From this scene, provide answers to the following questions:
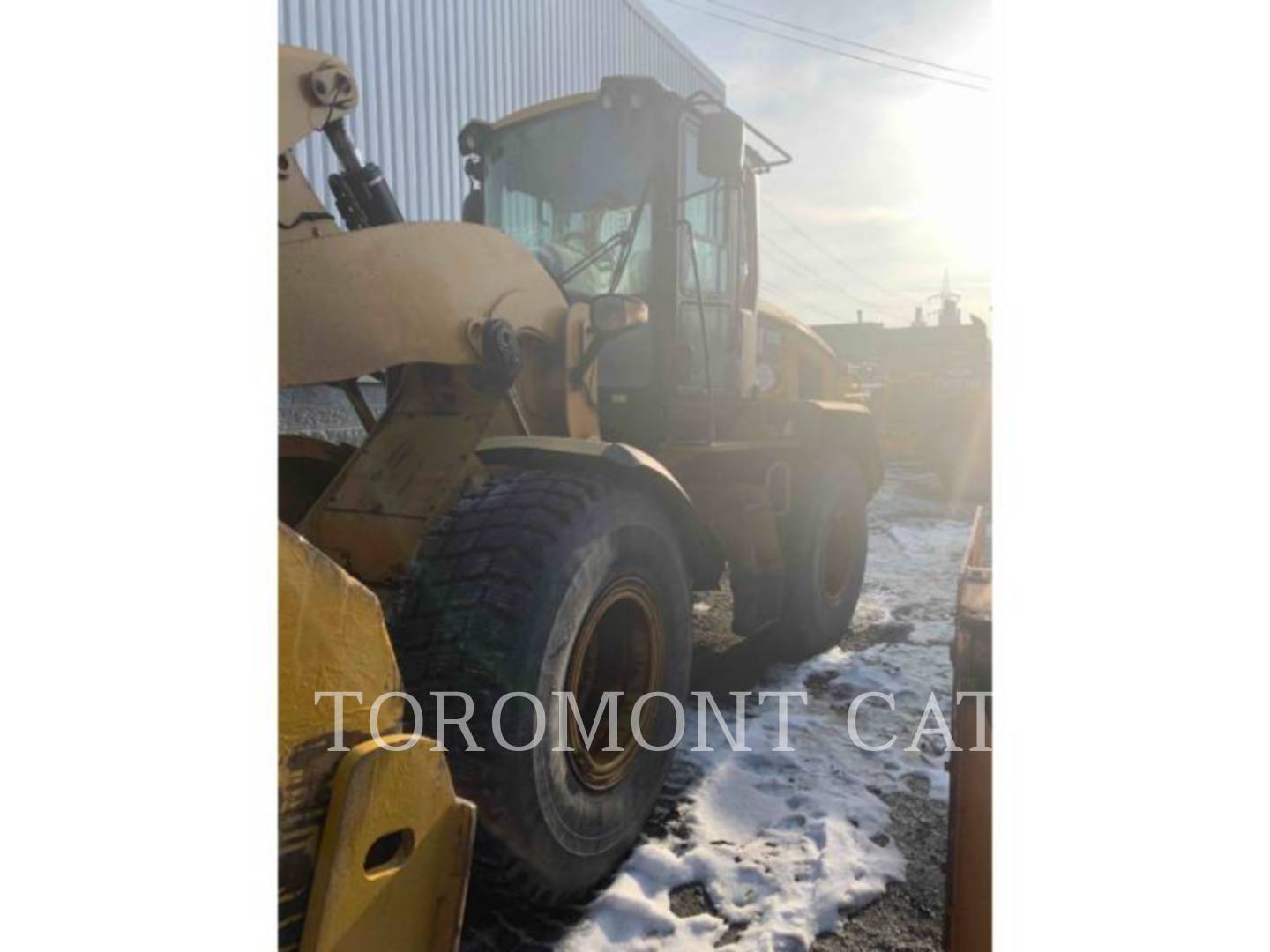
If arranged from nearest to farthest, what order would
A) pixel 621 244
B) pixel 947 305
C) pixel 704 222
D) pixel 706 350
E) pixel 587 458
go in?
pixel 947 305
pixel 587 458
pixel 621 244
pixel 704 222
pixel 706 350

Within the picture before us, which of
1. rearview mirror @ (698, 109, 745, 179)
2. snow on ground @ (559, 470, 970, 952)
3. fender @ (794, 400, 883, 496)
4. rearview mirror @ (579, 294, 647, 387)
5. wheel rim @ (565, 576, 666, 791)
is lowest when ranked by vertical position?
snow on ground @ (559, 470, 970, 952)

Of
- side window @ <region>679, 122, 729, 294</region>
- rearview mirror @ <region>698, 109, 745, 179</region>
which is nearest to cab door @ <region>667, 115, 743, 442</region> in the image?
Answer: side window @ <region>679, 122, 729, 294</region>

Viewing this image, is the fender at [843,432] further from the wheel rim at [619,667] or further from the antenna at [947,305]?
the antenna at [947,305]

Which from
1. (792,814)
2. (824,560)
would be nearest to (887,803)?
(792,814)

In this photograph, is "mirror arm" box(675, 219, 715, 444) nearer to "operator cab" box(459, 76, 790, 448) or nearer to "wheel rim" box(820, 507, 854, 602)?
"operator cab" box(459, 76, 790, 448)

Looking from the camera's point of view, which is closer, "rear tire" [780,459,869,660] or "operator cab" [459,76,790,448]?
"operator cab" [459,76,790,448]

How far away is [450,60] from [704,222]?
0.70 metres

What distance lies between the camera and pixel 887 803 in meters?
1.51

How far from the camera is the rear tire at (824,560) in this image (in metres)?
2.22

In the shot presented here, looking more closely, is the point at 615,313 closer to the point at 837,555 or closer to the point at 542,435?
the point at 542,435

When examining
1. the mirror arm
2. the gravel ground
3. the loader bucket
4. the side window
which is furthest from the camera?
the mirror arm

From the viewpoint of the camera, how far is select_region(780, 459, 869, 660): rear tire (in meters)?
2.22

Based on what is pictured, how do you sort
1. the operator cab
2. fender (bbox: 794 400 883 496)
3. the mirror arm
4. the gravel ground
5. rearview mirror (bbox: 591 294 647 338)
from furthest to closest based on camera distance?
fender (bbox: 794 400 883 496) < the mirror arm < the operator cab < rearview mirror (bbox: 591 294 647 338) < the gravel ground

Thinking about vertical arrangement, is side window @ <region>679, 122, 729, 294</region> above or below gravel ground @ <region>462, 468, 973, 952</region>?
above
